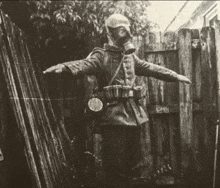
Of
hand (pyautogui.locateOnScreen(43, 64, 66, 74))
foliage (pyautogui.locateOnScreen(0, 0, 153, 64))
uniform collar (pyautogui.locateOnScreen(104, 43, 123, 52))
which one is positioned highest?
foliage (pyautogui.locateOnScreen(0, 0, 153, 64))

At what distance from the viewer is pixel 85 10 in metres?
5.32

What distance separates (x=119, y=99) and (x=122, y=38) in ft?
2.41

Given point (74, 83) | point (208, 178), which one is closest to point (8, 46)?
point (74, 83)

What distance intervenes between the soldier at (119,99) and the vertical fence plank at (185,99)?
1.18 m

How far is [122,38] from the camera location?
4.03 meters

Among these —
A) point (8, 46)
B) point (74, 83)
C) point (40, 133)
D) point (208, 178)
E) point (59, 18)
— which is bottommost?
point (208, 178)

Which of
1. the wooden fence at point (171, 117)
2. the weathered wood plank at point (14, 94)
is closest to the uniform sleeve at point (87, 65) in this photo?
the weathered wood plank at point (14, 94)

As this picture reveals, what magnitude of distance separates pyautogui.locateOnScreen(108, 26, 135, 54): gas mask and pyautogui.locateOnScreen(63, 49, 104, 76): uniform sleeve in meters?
0.24

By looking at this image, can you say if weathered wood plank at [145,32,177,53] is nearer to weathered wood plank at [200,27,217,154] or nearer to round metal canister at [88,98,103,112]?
weathered wood plank at [200,27,217,154]

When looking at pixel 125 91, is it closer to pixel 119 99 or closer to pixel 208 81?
pixel 119 99

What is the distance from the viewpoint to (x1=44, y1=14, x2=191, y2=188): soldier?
4.01 m

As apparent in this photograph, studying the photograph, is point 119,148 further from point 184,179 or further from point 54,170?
point 184,179

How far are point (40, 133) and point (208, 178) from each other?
261cm

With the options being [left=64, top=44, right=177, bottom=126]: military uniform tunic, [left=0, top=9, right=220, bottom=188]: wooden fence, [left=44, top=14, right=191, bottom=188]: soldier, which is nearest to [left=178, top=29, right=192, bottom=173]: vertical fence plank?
[left=0, top=9, right=220, bottom=188]: wooden fence
